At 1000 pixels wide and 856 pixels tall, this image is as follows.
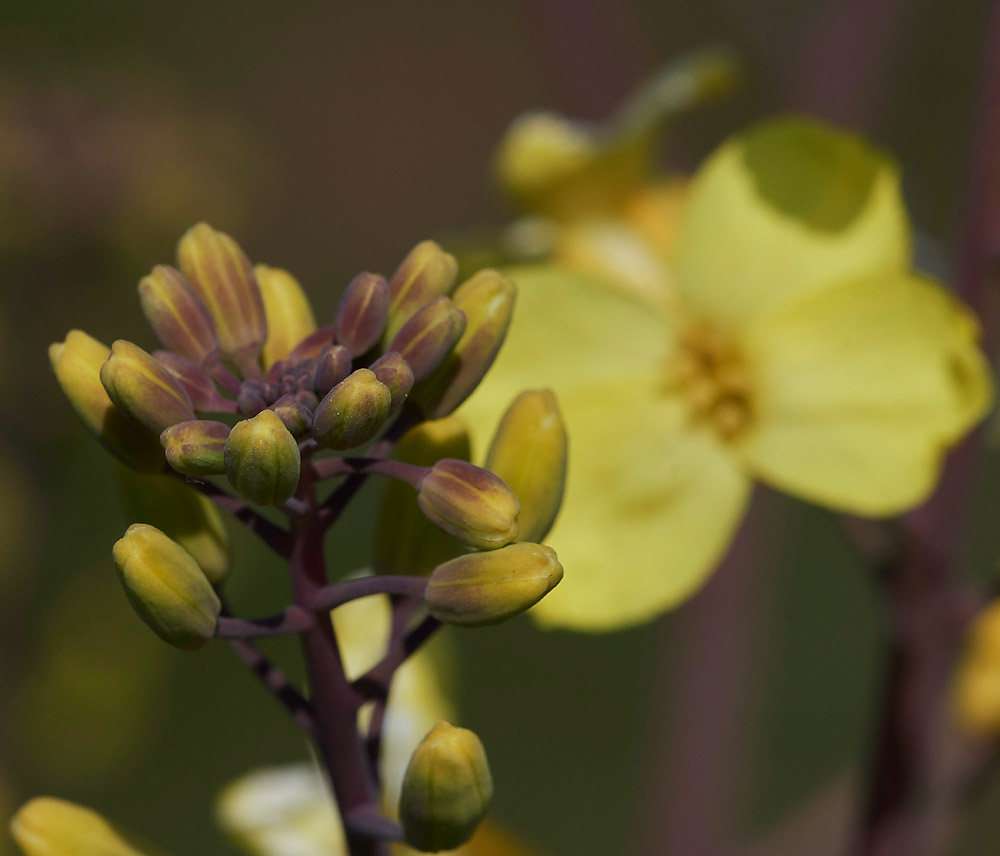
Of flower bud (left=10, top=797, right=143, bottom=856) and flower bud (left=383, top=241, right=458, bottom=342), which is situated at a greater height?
flower bud (left=383, top=241, right=458, bottom=342)

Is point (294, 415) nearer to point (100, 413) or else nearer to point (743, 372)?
point (100, 413)

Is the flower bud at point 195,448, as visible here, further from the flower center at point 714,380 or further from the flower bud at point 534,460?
the flower center at point 714,380

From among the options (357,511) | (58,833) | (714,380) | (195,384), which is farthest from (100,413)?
(357,511)

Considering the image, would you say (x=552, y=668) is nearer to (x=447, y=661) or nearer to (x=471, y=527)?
(x=447, y=661)

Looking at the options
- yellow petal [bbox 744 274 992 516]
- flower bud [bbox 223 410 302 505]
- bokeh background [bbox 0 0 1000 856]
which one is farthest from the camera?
bokeh background [bbox 0 0 1000 856]

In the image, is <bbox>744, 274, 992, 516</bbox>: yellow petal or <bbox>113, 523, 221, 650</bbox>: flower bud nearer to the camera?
<bbox>113, 523, 221, 650</bbox>: flower bud

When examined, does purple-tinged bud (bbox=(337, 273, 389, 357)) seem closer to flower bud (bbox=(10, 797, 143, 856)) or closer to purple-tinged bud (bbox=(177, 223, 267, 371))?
purple-tinged bud (bbox=(177, 223, 267, 371))

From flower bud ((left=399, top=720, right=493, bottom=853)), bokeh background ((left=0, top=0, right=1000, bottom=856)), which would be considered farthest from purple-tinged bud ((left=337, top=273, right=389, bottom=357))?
bokeh background ((left=0, top=0, right=1000, bottom=856))

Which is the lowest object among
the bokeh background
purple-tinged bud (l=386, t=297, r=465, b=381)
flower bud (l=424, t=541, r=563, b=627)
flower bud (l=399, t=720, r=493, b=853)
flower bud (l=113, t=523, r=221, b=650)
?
the bokeh background
